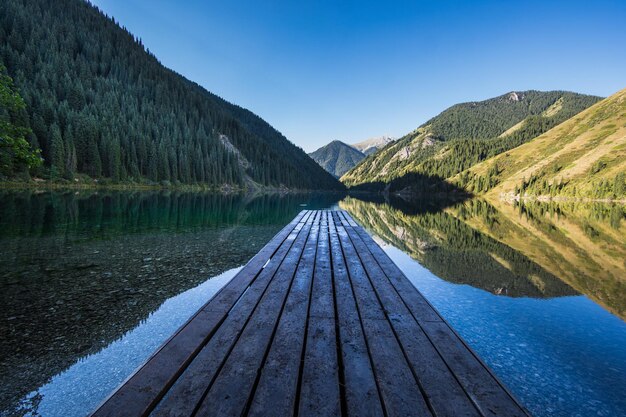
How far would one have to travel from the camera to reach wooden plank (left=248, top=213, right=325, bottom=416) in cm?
323

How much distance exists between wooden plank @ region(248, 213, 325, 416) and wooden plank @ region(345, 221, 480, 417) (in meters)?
1.66

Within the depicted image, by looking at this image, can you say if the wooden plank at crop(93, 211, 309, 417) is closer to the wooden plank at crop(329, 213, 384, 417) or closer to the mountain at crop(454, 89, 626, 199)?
the wooden plank at crop(329, 213, 384, 417)

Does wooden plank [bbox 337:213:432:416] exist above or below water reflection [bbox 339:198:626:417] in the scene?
above

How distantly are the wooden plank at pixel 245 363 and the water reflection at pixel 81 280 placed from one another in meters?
2.77

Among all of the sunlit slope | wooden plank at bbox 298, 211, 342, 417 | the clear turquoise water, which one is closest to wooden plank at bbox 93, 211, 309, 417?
wooden plank at bbox 298, 211, 342, 417

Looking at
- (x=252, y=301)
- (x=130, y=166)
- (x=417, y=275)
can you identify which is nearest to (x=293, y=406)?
(x=252, y=301)

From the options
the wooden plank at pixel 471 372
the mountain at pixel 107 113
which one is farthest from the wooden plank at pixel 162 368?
the mountain at pixel 107 113

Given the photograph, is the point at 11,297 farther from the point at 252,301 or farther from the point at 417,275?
the point at 417,275

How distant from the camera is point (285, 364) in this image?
4.11m

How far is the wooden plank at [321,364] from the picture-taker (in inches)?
128

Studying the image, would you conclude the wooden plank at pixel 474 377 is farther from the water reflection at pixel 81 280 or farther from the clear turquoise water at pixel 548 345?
the water reflection at pixel 81 280

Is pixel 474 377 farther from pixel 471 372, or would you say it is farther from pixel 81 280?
pixel 81 280

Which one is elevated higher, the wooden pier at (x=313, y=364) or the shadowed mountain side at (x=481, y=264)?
the wooden pier at (x=313, y=364)

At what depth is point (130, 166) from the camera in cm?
9119
